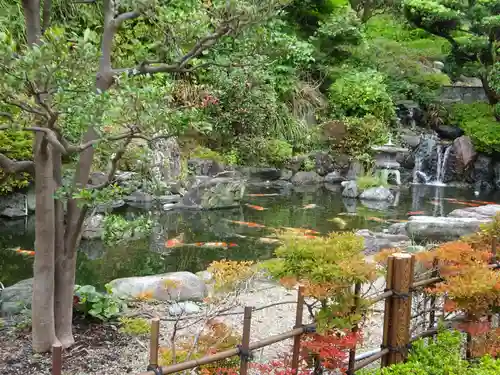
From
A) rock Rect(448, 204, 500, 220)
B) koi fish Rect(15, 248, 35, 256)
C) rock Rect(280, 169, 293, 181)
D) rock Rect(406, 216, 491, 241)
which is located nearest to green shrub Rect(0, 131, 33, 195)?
koi fish Rect(15, 248, 35, 256)

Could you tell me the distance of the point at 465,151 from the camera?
16.2m

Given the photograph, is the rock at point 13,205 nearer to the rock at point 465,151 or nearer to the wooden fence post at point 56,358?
the wooden fence post at point 56,358

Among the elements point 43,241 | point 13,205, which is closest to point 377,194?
point 13,205

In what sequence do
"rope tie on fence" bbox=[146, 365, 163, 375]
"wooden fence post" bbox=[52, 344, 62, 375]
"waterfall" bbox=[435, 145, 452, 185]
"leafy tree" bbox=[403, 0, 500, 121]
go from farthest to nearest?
"waterfall" bbox=[435, 145, 452, 185], "leafy tree" bbox=[403, 0, 500, 121], "rope tie on fence" bbox=[146, 365, 163, 375], "wooden fence post" bbox=[52, 344, 62, 375]

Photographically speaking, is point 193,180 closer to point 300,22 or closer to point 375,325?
point 375,325

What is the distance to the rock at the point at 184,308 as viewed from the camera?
15.8ft

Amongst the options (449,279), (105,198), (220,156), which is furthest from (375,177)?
(105,198)

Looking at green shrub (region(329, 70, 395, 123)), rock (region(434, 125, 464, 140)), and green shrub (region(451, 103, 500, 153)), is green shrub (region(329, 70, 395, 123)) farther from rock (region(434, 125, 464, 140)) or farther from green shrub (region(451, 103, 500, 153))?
green shrub (region(451, 103, 500, 153))

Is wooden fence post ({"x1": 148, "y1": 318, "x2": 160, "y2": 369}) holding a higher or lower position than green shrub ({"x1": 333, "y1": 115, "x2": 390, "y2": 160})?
lower

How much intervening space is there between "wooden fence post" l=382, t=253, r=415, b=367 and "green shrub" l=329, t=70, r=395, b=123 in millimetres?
13800

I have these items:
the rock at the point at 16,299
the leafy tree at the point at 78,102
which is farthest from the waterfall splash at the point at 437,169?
the leafy tree at the point at 78,102

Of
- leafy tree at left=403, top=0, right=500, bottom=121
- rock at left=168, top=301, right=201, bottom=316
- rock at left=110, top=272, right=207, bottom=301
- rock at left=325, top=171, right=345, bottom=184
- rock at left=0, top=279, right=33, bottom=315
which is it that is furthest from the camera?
rock at left=325, top=171, right=345, bottom=184

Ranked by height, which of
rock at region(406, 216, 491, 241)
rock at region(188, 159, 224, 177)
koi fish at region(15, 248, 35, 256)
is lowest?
koi fish at region(15, 248, 35, 256)

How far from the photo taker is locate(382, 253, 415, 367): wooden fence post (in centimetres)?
336
